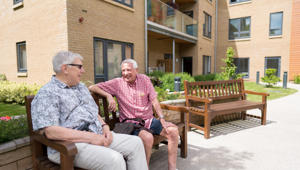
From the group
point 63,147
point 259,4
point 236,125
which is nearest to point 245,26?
point 259,4

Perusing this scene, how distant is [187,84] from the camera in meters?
4.45

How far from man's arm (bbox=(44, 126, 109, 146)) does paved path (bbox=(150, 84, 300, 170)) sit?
4.05 ft

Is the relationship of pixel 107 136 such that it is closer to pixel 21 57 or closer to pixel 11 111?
pixel 11 111

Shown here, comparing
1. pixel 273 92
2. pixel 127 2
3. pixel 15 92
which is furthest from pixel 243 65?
pixel 15 92

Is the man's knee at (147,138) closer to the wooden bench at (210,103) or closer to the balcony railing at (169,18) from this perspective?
the wooden bench at (210,103)

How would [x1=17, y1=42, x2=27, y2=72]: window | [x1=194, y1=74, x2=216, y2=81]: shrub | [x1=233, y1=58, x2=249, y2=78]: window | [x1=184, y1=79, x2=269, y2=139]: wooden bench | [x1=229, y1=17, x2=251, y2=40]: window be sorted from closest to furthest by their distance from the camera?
[x1=184, y1=79, x2=269, y2=139]: wooden bench
[x1=17, y1=42, x2=27, y2=72]: window
[x1=194, y1=74, x2=216, y2=81]: shrub
[x1=229, y1=17, x2=251, y2=40]: window
[x1=233, y1=58, x2=249, y2=78]: window

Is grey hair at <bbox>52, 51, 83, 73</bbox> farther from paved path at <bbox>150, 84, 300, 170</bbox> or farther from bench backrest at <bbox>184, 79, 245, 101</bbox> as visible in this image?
bench backrest at <bbox>184, 79, 245, 101</bbox>

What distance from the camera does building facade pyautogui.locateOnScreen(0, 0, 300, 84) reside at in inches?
268

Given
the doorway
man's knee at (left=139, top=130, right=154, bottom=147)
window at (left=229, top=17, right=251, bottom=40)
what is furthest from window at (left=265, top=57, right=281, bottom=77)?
man's knee at (left=139, top=130, right=154, bottom=147)

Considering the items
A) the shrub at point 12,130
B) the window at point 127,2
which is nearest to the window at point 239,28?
the window at point 127,2

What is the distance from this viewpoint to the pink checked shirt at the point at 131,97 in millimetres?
2717

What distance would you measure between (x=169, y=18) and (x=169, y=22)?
226 millimetres

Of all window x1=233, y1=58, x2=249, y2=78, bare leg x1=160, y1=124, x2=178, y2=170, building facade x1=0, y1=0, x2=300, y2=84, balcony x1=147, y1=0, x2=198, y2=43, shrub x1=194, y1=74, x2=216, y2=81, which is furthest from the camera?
window x1=233, y1=58, x2=249, y2=78

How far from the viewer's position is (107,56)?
7.84m
